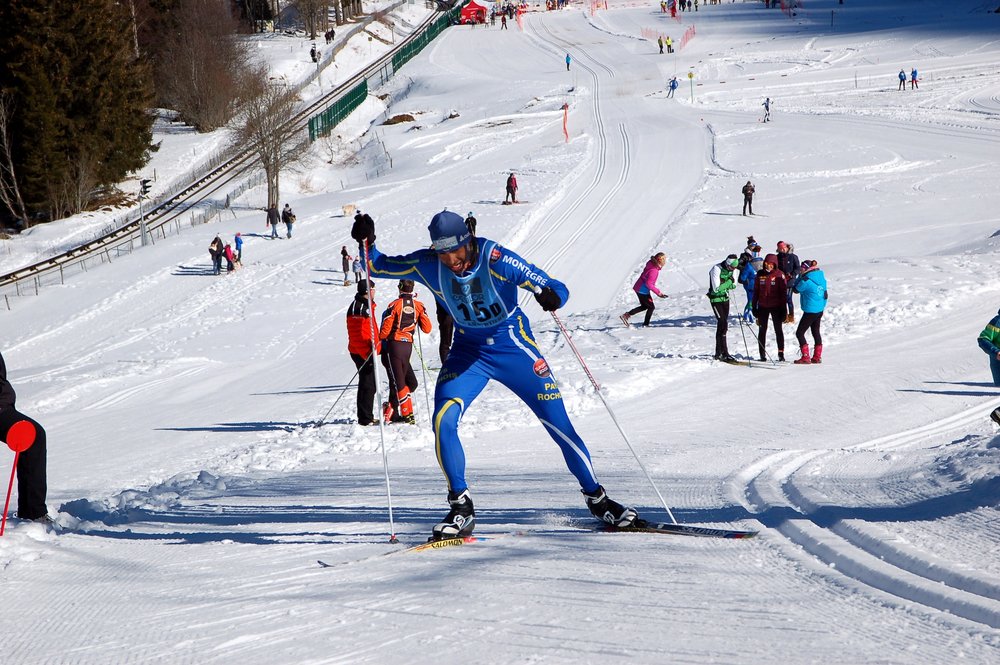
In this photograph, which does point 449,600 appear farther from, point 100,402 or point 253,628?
point 100,402

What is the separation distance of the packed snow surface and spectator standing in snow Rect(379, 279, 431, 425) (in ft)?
2.07

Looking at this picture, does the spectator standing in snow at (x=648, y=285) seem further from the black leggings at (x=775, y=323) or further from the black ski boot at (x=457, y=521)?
the black ski boot at (x=457, y=521)

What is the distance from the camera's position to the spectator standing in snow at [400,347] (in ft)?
36.0

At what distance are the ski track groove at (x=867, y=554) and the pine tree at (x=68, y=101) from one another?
4911 cm

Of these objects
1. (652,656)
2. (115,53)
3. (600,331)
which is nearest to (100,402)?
A: (600,331)

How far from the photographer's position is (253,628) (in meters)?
3.89

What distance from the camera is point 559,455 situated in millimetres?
8531

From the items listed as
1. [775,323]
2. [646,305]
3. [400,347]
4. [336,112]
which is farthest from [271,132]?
[400,347]

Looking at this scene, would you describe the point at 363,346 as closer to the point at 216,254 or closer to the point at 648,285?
the point at 648,285

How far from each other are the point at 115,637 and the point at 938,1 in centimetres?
9342

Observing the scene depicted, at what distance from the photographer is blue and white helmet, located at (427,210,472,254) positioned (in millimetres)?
5191

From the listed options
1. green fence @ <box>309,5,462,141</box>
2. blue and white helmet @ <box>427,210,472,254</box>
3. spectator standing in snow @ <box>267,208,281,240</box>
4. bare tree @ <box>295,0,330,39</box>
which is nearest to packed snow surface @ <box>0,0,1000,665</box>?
spectator standing in snow @ <box>267,208,281,240</box>

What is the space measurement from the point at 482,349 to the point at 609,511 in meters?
1.18

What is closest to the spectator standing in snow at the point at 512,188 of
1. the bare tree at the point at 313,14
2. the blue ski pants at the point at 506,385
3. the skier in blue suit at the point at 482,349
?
the skier in blue suit at the point at 482,349
